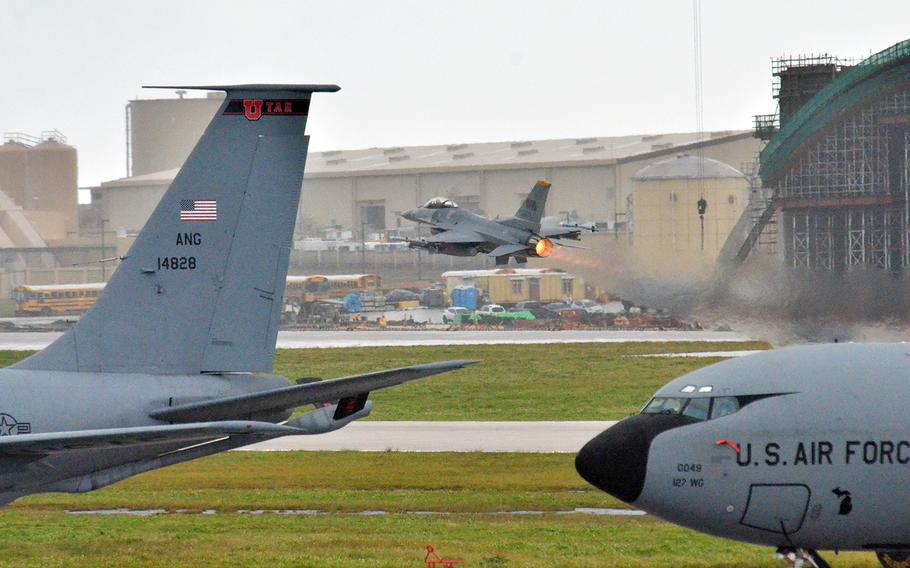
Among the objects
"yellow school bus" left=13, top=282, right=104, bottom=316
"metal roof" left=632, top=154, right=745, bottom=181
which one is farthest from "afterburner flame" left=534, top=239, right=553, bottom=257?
"yellow school bus" left=13, top=282, right=104, bottom=316

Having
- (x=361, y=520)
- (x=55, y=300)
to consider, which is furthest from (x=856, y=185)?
(x=55, y=300)

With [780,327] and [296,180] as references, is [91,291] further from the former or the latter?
[296,180]

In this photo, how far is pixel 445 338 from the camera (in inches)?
3994

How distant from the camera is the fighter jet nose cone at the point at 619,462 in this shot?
1894 cm

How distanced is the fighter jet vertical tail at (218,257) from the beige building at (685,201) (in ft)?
381

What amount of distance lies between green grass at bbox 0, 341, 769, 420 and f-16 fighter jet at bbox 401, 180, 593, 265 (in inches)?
293

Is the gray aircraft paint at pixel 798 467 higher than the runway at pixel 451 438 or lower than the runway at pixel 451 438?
higher

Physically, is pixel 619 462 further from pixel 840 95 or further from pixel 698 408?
pixel 840 95

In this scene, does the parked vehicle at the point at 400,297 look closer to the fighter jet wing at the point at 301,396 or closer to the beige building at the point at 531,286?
the beige building at the point at 531,286

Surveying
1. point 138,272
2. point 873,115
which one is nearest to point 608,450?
point 138,272

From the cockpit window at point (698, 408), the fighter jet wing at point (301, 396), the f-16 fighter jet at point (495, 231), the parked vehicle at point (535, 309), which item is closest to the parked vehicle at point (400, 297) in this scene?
the parked vehicle at point (535, 309)

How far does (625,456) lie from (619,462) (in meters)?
0.11

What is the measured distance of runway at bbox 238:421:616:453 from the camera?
42.2 meters

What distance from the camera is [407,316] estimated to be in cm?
13975
